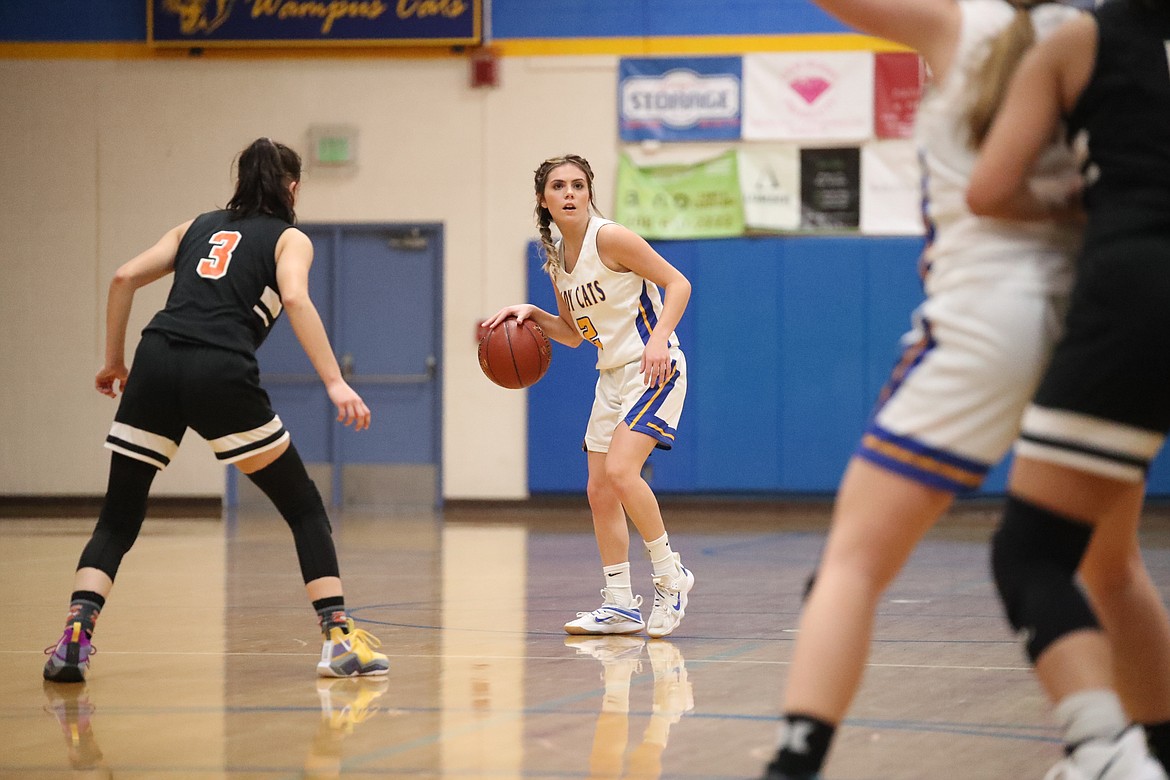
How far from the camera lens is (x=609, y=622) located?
197 inches

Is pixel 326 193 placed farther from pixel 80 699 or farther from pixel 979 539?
pixel 80 699

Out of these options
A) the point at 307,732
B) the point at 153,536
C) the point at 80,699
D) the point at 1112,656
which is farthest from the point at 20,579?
the point at 1112,656

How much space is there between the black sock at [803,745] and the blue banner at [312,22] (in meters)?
10.8

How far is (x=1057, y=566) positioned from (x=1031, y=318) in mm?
407

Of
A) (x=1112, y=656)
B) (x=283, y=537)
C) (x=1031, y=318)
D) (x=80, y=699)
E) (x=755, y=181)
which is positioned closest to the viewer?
(x=1031, y=318)

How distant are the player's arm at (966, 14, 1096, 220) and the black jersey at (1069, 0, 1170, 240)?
0.03m

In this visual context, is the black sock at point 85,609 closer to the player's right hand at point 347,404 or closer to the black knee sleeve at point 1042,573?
the player's right hand at point 347,404

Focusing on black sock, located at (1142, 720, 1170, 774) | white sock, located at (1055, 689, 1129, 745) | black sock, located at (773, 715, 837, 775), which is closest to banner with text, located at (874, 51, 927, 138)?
black sock, located at (1142, 720, 1170, 774)

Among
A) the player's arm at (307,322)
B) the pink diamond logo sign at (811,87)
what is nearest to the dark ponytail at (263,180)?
the player's arm at (307,322)

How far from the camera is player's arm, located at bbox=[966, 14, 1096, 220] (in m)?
2.21

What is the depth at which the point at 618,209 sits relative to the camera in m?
12.2

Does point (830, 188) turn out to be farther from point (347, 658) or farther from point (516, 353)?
point (347, 658)

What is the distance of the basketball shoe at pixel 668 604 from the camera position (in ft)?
16.2

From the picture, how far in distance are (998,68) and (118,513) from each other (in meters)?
2.88
